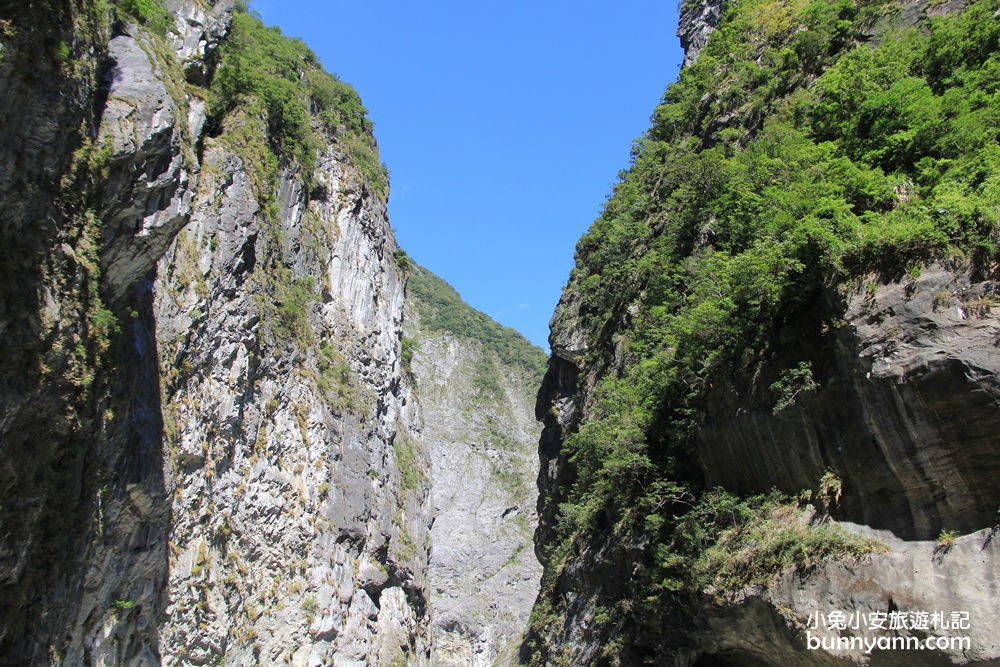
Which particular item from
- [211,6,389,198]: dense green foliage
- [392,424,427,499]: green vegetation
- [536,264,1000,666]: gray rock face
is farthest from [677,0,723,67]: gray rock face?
[536,264,1000,666]: gray rock face

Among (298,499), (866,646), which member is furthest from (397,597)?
(866,646)

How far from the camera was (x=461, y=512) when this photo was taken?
197ft

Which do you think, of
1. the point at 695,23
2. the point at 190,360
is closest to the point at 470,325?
the point at 695,23

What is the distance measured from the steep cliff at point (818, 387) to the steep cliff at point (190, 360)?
10.2 meters

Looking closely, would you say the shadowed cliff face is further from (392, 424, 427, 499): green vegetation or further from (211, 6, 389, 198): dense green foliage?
(392, 424, 427, 499): green vegetation

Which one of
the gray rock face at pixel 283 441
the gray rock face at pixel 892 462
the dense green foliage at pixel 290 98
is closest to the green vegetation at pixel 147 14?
the dense green foliage at pixel 290 98

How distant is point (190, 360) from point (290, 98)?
15.2 metres

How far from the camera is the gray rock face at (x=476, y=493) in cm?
5428

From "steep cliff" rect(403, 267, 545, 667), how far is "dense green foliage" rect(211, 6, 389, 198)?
14379 mm

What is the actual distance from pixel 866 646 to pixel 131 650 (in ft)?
50.6

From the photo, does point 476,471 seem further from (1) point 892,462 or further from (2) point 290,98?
(1) point 892,462

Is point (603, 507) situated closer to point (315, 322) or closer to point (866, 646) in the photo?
point (866, 646)

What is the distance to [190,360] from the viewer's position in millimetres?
18578

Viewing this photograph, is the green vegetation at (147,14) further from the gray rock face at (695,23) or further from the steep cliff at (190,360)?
the gray rock face at (695,23)
